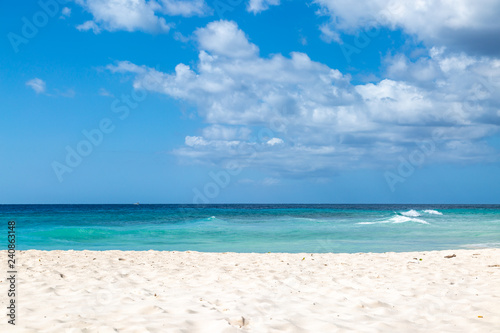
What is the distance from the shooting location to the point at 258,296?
612 cm

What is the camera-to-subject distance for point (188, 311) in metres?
5.14

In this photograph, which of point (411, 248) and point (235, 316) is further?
point (411, 248)

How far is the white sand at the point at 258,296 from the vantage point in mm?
4605

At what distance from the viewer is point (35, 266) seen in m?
9.24

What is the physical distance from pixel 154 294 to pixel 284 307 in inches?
79.8

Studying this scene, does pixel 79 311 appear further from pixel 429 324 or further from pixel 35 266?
pixel 35 266

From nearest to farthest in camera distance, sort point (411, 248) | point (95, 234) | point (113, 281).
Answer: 1. point (113, 281)
2. point (411, 248)
3. point (95, 234)

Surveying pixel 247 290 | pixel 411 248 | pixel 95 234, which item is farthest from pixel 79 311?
pixel 95 234

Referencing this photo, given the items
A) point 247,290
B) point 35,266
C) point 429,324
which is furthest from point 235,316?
point 35,266

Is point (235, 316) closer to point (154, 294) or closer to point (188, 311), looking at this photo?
point (188, 311)

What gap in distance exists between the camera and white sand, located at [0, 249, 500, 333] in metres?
4.61

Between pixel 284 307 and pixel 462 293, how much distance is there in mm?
2874

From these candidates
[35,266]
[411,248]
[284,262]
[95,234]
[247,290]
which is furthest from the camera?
[95,234]

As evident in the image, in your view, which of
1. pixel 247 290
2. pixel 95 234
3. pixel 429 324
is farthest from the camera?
pixel 95 234
